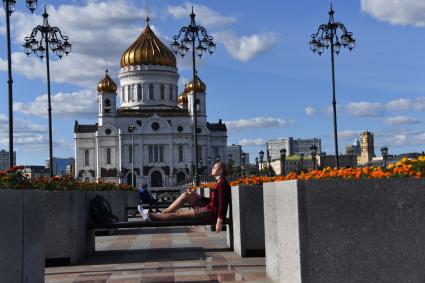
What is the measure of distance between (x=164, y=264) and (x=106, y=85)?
99.6m

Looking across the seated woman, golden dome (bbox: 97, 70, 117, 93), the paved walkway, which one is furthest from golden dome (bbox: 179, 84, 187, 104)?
the seated woman

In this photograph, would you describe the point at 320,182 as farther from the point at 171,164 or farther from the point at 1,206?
the point at 171,164

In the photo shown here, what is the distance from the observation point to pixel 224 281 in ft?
25.2

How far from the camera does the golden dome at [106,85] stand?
107312mm

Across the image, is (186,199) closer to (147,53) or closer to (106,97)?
(147,53)

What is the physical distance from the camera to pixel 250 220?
9.87 m

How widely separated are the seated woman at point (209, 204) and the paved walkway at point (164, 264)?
25.4 inches

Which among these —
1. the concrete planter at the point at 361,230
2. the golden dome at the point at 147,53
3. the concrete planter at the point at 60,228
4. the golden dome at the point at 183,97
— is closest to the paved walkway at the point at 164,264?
the concrete planter at the point at 60,228

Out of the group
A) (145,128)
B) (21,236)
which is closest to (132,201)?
(21,236)

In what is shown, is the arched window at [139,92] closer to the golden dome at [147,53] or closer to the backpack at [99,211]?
the golden dome at [147,53]

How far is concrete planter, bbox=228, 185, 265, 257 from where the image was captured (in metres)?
9.84

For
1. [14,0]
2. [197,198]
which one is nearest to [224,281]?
[197,198]

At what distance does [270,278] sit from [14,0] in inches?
518

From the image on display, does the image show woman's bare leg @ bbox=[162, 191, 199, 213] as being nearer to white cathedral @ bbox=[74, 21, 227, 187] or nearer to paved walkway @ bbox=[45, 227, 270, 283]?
paved walkway @ bbox=[45, 227, 270, 283]
